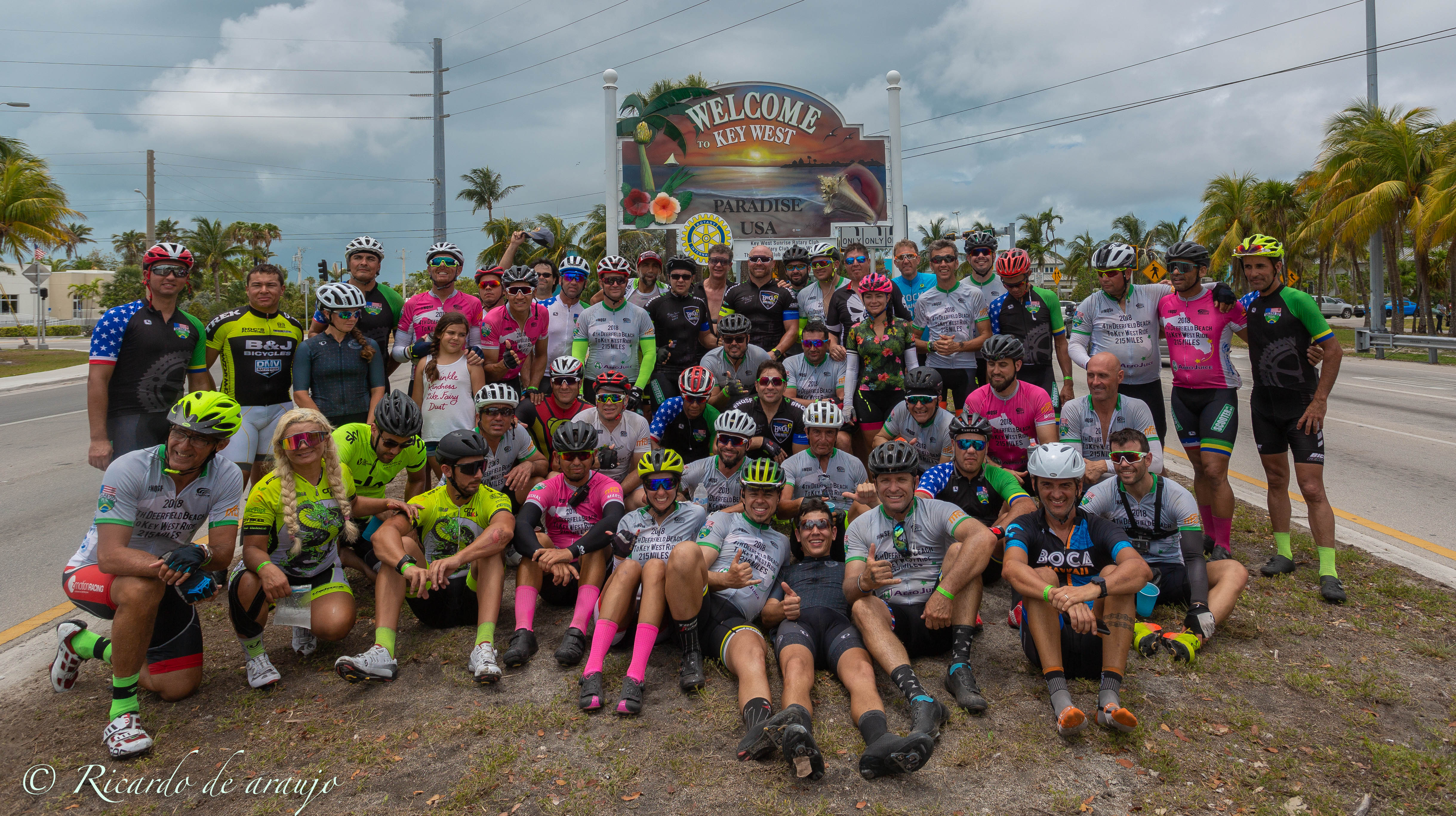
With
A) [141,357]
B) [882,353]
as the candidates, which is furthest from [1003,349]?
[141,357]

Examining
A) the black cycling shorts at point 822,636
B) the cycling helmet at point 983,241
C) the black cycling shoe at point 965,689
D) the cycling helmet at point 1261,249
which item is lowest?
the black cycling shoe at point 965,689

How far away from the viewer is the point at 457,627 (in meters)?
6.08

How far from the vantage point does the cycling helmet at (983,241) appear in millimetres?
8328

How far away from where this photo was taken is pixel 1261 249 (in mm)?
6625

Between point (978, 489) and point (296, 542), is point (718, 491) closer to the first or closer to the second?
→ point (978, 489)

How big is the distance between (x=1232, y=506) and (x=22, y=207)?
3726cm

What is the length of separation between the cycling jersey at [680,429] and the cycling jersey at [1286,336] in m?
4.52

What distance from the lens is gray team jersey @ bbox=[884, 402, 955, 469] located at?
7.03 metres

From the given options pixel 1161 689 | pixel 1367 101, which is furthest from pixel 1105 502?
pixel 1367 101

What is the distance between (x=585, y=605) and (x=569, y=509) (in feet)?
2.46

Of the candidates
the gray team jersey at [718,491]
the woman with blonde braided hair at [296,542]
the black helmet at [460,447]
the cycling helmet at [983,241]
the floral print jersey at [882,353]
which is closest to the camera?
the woman with blonde braided hair at [296,542]

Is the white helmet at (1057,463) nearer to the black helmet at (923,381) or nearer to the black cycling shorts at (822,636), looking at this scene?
the black cycling shorts at (822,636)

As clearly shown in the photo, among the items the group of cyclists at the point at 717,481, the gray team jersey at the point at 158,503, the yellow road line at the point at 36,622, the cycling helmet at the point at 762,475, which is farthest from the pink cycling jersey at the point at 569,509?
the yellow road line at the point at 36,622

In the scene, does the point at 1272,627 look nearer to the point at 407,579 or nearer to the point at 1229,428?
→ the point at 1229,428
